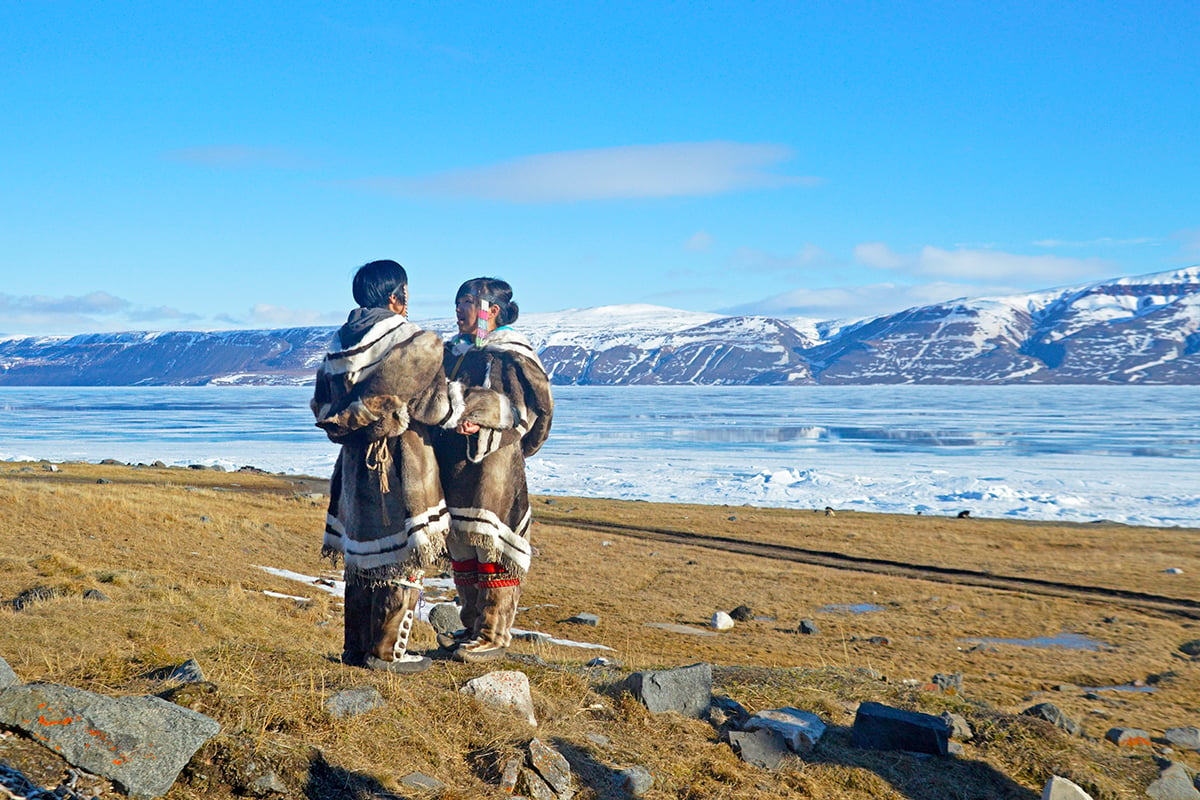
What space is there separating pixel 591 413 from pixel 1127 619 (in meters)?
97.1

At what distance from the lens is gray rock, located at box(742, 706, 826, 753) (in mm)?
6539

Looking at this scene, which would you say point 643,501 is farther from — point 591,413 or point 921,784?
point 591,413

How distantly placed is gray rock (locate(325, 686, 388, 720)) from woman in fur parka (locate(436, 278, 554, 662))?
1289 millimetres

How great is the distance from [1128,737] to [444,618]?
7372mm

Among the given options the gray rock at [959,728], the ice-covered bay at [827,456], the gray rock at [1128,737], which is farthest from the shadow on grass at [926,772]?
the ice-covered bay at [827,456]

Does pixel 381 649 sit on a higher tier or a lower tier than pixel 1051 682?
higher

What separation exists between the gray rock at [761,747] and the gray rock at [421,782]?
208cm

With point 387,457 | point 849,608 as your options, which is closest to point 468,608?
point 387,457

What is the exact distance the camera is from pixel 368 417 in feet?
21.1

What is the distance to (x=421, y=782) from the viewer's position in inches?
196

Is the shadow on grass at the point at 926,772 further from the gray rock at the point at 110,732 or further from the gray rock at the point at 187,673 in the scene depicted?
the gray rock at the point at 110,732

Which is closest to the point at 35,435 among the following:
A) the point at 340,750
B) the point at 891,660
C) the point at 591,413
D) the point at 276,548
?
the point at 591,413

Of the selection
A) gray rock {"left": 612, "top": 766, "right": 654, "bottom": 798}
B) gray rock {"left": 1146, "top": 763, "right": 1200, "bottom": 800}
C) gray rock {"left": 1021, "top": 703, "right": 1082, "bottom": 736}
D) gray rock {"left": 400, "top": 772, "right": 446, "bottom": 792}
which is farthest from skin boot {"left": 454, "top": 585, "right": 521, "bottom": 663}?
gray rock {"left": 1021, "top": 703, "right": 1082, "bottom": 736}

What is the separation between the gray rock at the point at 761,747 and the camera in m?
6.23
